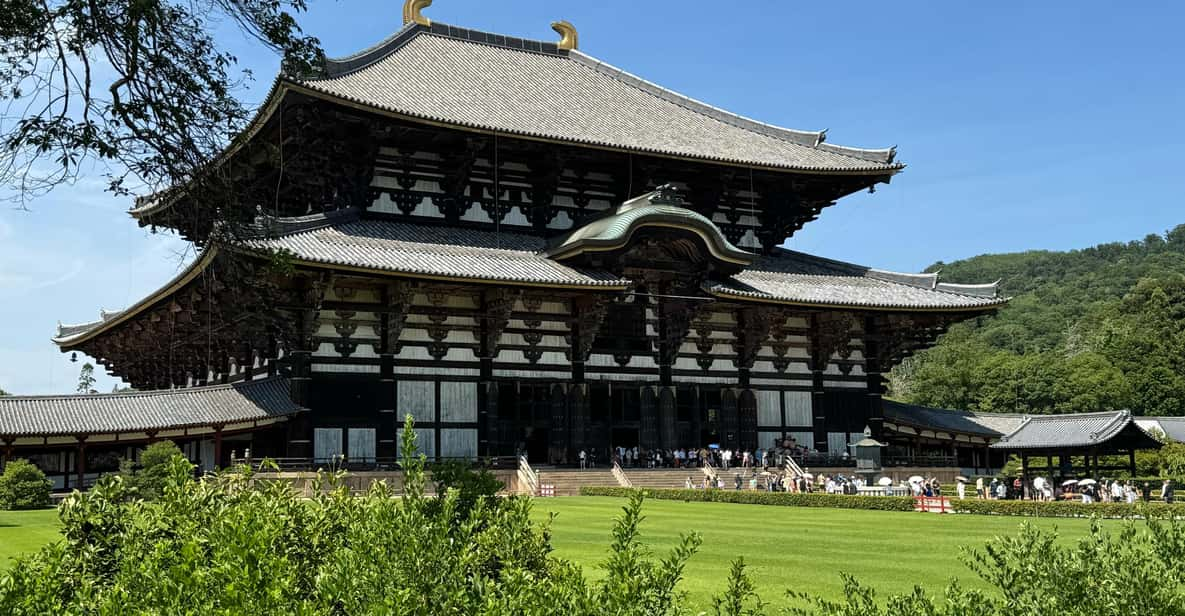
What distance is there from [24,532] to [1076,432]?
40.6 meters

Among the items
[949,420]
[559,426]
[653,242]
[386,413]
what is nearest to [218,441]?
[386,413]

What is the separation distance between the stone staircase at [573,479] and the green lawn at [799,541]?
545 centimetres

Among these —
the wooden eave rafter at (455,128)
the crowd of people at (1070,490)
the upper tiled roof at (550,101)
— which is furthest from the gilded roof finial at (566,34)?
the crowd of people at (1070,490)

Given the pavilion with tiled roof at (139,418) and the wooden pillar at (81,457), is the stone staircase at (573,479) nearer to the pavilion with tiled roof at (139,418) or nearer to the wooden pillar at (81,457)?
the pavilion with tiled roof at (139,418)

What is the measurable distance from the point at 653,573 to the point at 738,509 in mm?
22483

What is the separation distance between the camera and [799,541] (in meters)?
19.5

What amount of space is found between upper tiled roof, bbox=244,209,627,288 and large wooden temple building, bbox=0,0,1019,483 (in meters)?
0.13

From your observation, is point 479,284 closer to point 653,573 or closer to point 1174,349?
point 653,573

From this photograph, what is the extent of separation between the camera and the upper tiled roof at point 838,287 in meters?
41.3

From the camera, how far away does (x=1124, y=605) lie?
714 cm

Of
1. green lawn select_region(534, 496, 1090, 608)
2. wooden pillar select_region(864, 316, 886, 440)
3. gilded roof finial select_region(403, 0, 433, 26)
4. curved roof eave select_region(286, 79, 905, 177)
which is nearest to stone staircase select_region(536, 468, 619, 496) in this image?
green lawn select_region(534, 496, 1090, 608)

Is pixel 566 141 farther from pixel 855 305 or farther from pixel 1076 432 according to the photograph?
pixel 1076 432

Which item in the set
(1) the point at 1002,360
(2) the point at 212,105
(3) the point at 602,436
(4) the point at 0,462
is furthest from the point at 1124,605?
(1) the point at 1002,360

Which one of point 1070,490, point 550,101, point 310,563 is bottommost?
point 1070,490
